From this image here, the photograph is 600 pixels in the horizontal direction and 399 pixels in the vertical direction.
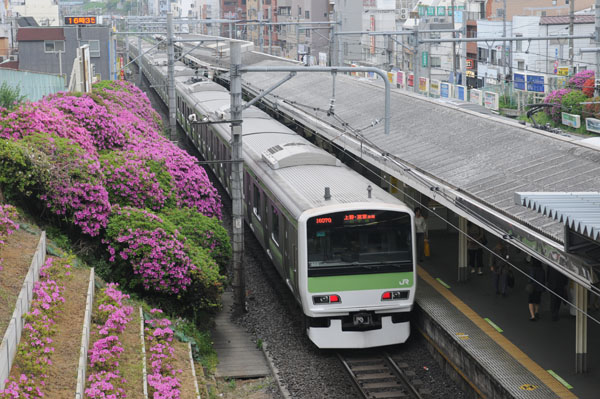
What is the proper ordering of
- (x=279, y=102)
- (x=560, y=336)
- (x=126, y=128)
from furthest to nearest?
(x=279, y=102) < (x=126, y=128) < (x=560, y=336)

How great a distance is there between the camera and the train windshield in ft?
44.9

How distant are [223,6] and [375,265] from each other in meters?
103

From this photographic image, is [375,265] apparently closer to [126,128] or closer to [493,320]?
[493,320]

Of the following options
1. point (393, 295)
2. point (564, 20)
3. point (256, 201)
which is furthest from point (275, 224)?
point (564, 20)

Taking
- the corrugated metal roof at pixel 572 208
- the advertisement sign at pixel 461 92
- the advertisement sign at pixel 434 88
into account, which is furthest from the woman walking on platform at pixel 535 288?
the advertisement sign at pixel 434 88

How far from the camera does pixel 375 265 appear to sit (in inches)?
542

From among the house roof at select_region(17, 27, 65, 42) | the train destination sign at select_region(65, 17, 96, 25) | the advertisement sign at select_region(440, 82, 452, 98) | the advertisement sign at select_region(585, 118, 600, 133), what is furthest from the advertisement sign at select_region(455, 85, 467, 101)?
the house roof at select_region(17, 27, 65, 42)

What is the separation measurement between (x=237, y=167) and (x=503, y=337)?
5.94 meters

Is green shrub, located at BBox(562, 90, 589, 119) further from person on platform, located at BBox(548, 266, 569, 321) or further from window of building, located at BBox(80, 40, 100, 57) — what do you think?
person on platform, located at BBox(548, 266, 569, 321)

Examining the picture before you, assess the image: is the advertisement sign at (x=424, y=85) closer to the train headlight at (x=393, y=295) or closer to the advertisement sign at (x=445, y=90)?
the advertisement sign at (x=445, y=90)

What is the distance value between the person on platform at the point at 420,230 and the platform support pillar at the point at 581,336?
5.80 m

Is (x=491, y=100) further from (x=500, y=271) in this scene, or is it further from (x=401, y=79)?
(x=500, y=271)

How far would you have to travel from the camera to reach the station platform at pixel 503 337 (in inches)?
454

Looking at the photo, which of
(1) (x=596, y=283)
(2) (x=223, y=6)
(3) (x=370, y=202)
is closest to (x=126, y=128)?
(3) (x=370, y=202)
